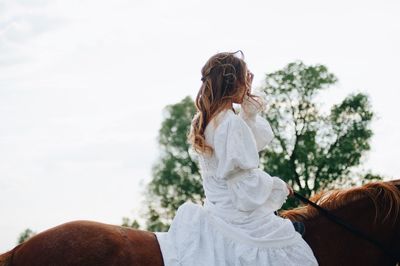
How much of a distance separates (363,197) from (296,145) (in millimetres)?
30288

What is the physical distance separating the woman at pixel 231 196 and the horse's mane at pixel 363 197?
0.41m

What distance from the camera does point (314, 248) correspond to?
201 inches

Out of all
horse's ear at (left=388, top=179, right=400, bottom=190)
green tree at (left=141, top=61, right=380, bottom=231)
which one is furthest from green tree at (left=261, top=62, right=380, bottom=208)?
horse's ear at (left=388, top=179, right=400, bottom=190)

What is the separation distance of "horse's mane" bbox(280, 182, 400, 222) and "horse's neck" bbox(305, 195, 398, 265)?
0.16ft

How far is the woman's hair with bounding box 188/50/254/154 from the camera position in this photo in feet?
16.8

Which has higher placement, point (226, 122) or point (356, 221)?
point (226, 122)

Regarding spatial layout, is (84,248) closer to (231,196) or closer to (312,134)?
(231,196)

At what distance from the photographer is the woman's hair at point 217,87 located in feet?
16.8

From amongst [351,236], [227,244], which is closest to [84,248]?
[227,244]

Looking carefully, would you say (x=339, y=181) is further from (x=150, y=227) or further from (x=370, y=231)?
(x=370, y=231)

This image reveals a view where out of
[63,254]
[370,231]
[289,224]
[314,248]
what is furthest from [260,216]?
[63,254]

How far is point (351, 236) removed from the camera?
17.3 ft

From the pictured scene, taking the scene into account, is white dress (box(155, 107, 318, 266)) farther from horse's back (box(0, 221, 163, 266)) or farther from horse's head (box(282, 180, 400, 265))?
horse's head (box(282, 180, 400, 265))

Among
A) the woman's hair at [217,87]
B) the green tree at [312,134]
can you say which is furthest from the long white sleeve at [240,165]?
the green tree at [312,134]
